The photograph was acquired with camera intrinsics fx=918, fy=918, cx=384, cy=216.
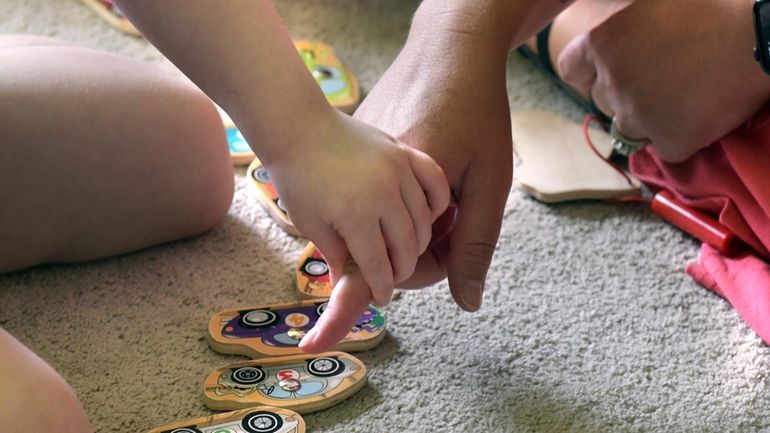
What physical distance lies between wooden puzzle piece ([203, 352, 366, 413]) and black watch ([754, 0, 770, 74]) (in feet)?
1.33

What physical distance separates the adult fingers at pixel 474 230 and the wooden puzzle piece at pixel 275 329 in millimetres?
99

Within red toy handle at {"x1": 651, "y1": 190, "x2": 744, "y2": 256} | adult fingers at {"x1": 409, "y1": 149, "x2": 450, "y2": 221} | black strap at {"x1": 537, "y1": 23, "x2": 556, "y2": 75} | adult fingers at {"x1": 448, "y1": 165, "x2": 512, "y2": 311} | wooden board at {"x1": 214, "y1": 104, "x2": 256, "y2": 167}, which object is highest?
adult fingers at {"x1": 409, "y1": 149, "x2": 450, "y2": 221}

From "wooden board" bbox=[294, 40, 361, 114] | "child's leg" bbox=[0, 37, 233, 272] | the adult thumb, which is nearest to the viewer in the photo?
"child's leg" bbox=[0, 37, 233, 272]

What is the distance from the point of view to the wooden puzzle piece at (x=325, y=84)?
3.29 ft

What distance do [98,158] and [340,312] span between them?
0.33 meters

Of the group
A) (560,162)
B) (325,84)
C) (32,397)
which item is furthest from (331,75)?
(32,397)

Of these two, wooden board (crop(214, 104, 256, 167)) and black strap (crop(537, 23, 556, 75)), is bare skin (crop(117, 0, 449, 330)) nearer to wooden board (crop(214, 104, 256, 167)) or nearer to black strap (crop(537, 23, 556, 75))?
wooden board (crop(214, 104, 256, 167))

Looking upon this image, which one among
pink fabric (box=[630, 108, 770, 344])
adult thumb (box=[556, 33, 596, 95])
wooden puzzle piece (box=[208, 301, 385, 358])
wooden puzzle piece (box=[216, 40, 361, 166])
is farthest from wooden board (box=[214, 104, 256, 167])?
pink fabric (box=[630, 108, 770, 344])

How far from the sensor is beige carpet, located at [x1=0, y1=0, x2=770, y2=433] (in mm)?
703

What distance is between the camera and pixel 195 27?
573mm

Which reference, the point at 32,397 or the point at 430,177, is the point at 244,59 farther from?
the point at 32,397

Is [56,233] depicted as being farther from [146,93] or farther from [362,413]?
[362,413]

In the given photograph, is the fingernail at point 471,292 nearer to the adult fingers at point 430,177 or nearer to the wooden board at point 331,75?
the adult fingers at point 430,177

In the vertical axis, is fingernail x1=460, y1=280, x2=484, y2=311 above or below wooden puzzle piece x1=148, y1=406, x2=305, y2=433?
above
